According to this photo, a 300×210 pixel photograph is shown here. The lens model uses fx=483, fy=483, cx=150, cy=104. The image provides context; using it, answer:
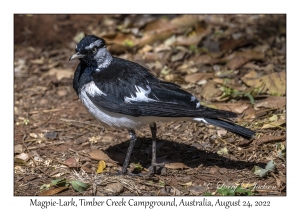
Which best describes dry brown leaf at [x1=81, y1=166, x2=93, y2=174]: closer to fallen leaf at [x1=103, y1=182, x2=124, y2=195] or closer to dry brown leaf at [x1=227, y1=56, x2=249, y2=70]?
fallen leaf at [x1=103, y1=182, x2=124, y2=195]

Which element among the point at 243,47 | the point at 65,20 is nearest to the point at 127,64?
the point at 243,47

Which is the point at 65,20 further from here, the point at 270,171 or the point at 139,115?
the point at 270,171

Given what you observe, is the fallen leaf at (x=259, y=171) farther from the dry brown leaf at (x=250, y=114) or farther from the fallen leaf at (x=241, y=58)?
the fallen leaf at (x=241, y=58)

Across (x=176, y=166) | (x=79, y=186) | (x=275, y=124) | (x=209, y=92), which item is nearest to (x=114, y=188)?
(x=79, y=186)

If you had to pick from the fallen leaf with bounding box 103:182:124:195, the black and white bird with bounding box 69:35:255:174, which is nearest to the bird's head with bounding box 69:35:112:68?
the black and white bird with bounding box 69:35:255:174

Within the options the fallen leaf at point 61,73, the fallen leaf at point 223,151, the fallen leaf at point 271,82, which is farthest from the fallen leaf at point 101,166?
the fallen leaf at point 61,73
